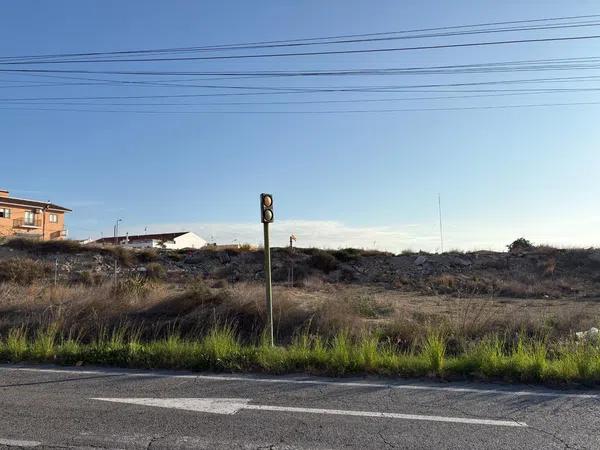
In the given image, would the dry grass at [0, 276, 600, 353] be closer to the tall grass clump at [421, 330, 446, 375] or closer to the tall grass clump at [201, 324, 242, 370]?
the tall grass clump at [421, 330, 446, 375]

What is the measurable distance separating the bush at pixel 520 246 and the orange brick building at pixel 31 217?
180 feet

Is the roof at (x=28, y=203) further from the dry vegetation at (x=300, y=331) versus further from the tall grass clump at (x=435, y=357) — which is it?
the tall grass clump at (x=435, y=357)

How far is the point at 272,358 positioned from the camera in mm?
8312

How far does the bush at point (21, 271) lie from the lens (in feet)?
84.3

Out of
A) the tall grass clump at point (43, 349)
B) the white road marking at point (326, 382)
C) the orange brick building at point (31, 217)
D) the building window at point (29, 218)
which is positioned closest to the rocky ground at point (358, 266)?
the tall grass clump at point (43, 349)

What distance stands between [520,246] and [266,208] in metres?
37.0

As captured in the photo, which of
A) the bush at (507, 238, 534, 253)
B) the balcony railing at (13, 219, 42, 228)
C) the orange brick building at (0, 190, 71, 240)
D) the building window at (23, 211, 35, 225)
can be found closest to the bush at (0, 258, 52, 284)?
the bush at (507, 238, 534, 253)

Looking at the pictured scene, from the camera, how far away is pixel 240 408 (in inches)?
241

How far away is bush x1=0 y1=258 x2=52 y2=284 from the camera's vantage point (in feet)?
84.3

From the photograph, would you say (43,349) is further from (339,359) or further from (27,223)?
(27,223)

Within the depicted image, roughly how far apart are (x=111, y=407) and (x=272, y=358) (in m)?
2.77

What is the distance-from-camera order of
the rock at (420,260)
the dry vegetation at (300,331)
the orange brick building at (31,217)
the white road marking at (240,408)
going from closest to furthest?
the white road marking at (240,408) < the dry vegetation at (300,331) < the rock at (420,260) < the orange brick building at (31,217)

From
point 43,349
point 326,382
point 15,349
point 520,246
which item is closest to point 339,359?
point 326,382

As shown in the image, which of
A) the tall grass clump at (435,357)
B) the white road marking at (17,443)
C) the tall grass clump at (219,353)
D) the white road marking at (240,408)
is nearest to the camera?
the white road marking at (17,443)
